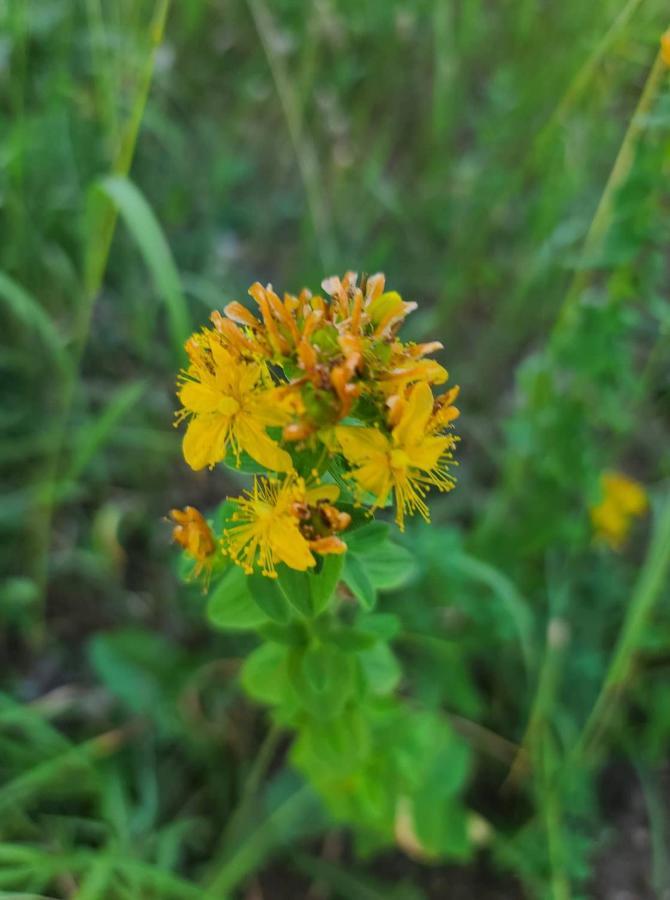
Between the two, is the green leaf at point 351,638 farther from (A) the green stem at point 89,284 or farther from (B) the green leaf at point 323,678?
(A) the green stem at point 89,284

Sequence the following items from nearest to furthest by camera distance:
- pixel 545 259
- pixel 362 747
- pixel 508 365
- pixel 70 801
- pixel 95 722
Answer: pixel 362 747, pixel 70 801, pixel 95 722, pixel 545 259, pixel 508 365

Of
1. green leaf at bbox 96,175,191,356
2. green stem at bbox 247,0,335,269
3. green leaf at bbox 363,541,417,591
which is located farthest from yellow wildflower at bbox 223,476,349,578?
green stem at bbox 247,0,335,269

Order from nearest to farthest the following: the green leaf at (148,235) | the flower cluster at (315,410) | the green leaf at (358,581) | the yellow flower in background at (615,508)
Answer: the flower cluster at (315,410)
the green leaf at (358,581)
the green leaf at (148,235)
the yellow flower in background at (615,508)

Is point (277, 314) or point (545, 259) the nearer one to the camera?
point (277, 314)

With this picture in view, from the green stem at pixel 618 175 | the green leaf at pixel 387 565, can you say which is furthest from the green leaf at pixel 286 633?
the green stem at pixel 618 175

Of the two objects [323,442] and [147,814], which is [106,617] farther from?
[323,442]

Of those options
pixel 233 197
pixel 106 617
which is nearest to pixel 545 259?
pixel 233 197

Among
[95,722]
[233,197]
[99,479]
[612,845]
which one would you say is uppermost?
[233,197]

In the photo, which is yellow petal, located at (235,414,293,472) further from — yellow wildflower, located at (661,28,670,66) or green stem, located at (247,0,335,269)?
green stem, located at (247,0,335,269)
